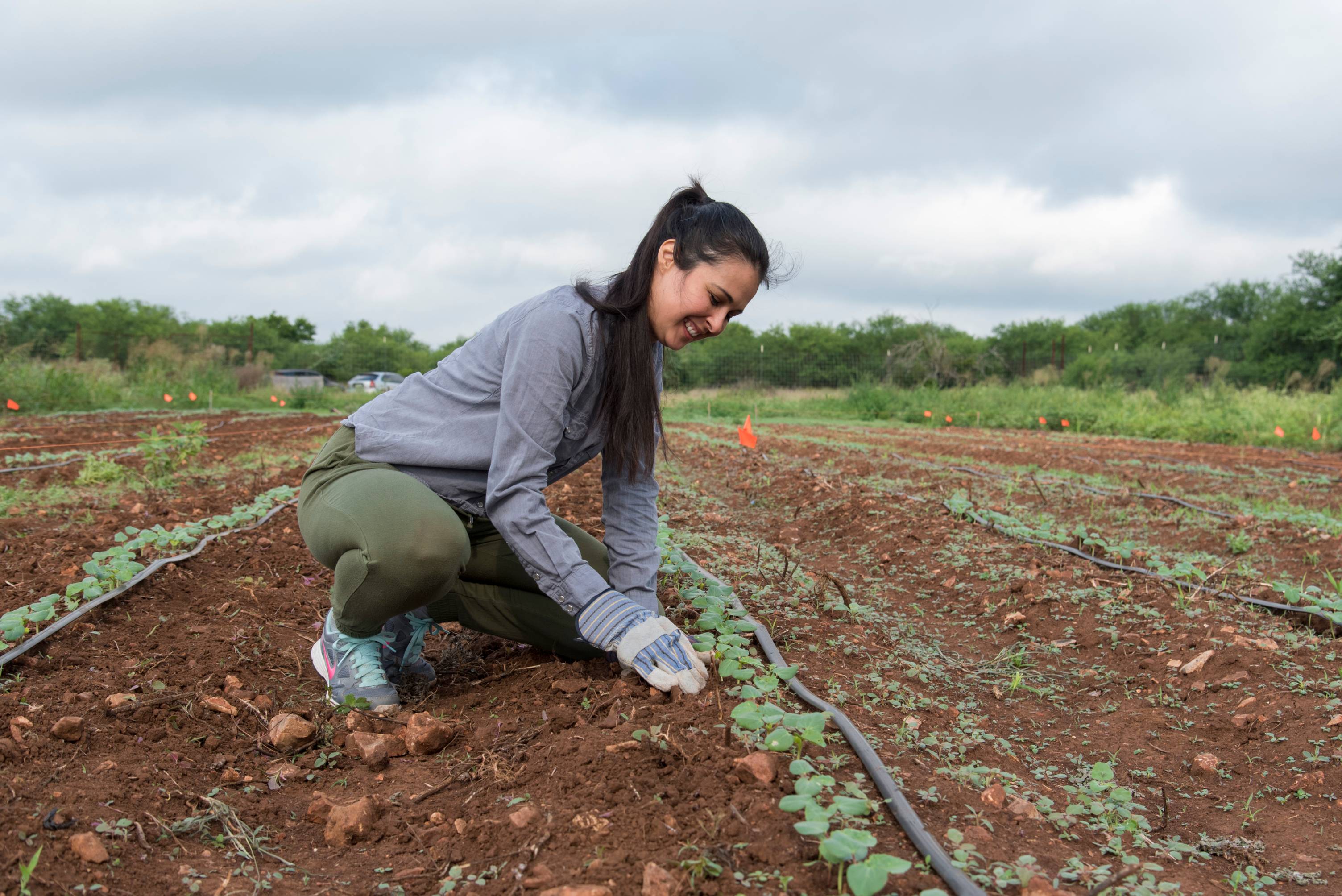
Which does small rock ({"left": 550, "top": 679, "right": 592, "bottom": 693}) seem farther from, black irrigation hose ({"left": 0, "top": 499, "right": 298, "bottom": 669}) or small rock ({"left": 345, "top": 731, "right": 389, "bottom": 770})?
black irrigation hose ({"left": 0, "top": 499, "right": 298, "bottom": 669})

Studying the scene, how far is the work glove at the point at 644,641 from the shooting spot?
71.2 inches

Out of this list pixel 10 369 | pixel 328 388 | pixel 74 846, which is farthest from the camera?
pixel 328 388

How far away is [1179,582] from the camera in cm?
322

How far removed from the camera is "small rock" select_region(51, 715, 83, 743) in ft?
5.73

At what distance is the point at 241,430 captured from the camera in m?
10.3

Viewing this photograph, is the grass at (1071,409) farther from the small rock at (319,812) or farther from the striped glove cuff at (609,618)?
the small rock at (319,812)

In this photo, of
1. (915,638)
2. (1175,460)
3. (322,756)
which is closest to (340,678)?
(322,756)

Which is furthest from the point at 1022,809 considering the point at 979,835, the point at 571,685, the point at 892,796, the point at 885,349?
the point at 885,349

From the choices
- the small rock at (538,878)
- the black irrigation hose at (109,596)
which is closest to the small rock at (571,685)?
the small rock at (538,878)

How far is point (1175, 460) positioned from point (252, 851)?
9.30m

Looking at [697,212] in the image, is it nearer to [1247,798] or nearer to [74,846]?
[74,846]

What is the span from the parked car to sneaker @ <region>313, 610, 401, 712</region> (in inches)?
747

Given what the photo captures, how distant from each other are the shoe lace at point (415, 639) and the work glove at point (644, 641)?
23.7 inches

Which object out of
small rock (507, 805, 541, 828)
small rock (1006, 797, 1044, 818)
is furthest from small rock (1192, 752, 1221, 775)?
small rock (507, 805, 541, 828)
